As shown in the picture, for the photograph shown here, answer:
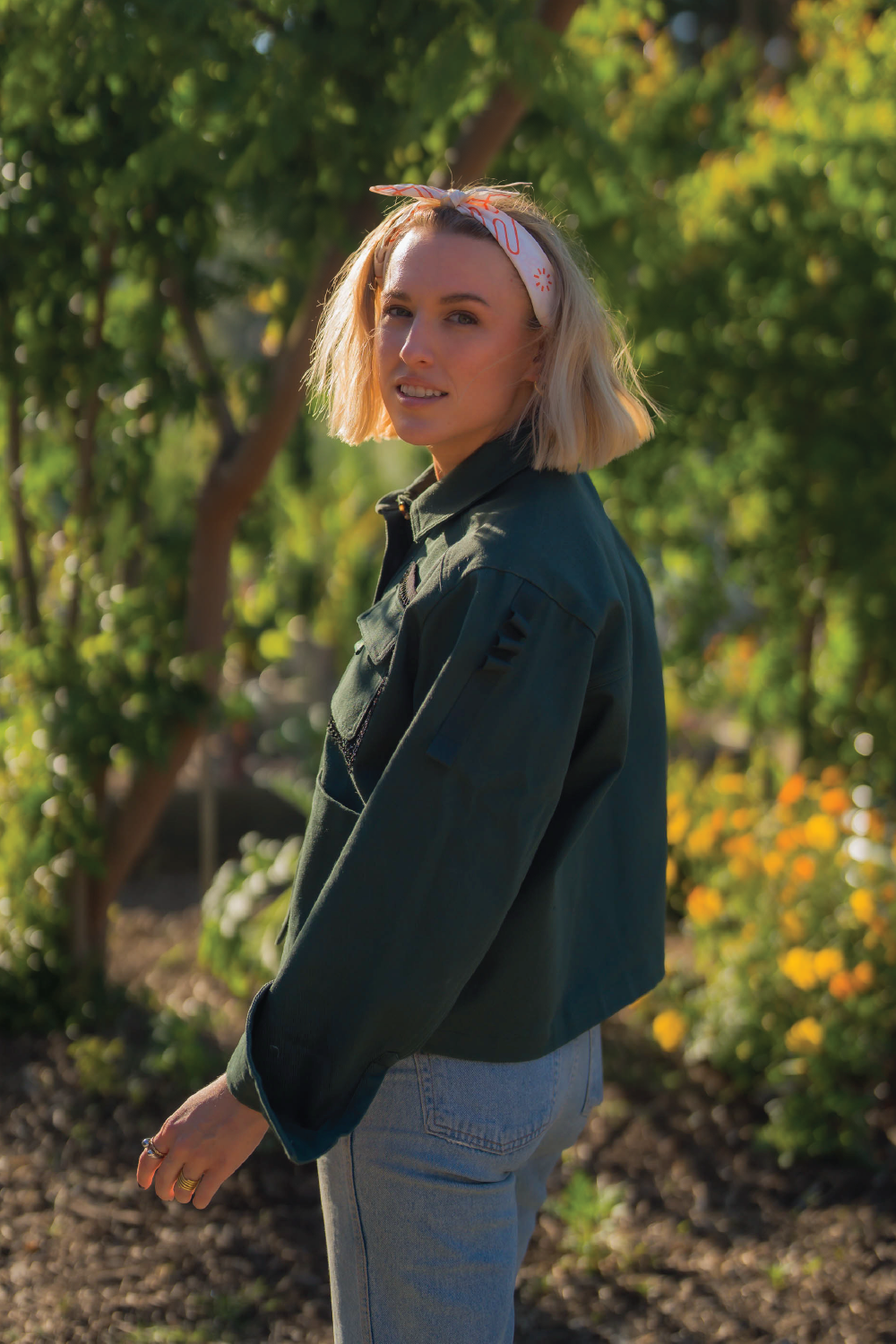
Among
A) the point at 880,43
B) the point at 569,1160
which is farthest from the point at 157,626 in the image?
the point at 880,43

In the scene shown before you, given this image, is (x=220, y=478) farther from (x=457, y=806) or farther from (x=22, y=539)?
(x=457, y=806)

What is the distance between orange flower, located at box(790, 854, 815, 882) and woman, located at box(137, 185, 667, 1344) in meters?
1.86

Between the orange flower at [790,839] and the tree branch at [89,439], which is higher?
the tree branch at [89,439]

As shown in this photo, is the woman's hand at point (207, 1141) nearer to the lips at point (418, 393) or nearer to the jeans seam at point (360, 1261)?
the jeans seam at point (360, 1261)

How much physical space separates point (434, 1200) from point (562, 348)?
2.97 ft

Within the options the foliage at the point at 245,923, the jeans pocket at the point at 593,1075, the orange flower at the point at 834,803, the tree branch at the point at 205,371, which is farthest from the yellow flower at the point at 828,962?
the tree branch at the point at 205,371

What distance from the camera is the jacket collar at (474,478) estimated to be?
4.21ft

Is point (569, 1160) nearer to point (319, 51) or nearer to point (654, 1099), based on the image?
point (654, 1099)

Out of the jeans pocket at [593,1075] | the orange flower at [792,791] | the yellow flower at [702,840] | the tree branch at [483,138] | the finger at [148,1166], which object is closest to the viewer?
the finger at [148,1166]

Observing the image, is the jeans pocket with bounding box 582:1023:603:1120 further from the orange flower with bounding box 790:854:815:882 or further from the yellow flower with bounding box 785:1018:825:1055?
the orange flower with bounding box 790:854:815:882

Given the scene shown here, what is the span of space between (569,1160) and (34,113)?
105 inches

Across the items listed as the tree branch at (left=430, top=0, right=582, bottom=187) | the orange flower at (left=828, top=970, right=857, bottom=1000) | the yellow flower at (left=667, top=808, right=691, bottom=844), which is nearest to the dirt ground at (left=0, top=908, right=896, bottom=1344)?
the orange flower at (left=828, top=970, right=857, bottom=1000)

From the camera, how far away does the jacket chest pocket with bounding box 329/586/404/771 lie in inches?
49.0

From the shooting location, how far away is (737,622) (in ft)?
15.9
